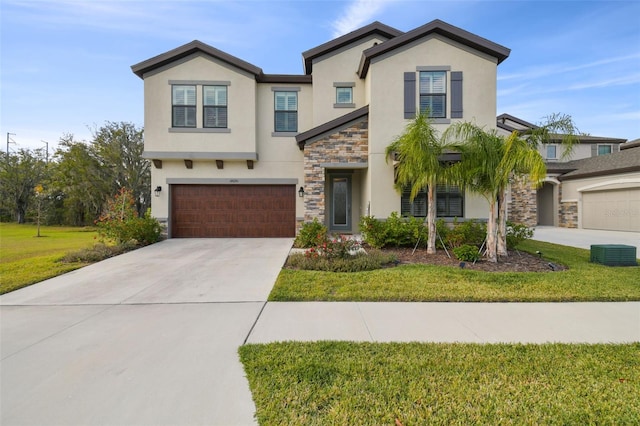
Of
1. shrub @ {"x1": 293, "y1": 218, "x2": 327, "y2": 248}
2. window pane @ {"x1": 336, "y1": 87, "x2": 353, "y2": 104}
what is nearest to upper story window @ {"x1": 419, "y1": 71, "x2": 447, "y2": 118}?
window pane @ {"x1": 336, "y1": 87, "x2": 353, "y2": 104}

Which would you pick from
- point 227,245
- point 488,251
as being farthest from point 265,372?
point 227,245

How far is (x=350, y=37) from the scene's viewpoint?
12.0m

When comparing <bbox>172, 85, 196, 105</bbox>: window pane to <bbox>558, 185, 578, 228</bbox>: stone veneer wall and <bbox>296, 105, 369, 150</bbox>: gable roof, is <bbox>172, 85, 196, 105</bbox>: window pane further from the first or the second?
<bbox>558, 185, 578, 228</bbox>: stone veneer wall

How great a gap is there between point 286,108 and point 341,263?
842cm

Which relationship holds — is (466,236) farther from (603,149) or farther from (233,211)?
(603,149)

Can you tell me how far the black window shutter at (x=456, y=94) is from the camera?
10219 millimetres

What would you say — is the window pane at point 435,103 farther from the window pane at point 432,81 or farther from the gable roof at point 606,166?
the gable roof at point 606,166

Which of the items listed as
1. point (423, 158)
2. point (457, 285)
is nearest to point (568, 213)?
point (423, 158)

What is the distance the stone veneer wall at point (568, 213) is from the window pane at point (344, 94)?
1612cm

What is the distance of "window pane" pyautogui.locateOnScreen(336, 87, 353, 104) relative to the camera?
1224cm

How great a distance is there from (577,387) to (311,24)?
50.3 ft

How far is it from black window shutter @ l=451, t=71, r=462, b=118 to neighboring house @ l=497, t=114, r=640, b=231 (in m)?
4.75

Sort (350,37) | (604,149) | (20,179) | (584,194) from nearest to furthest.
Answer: (350,37), (584,194), (604,149), (20,179)

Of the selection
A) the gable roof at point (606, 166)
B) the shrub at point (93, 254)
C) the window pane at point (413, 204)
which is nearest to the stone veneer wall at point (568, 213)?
the gable roof at point (606, 166)
